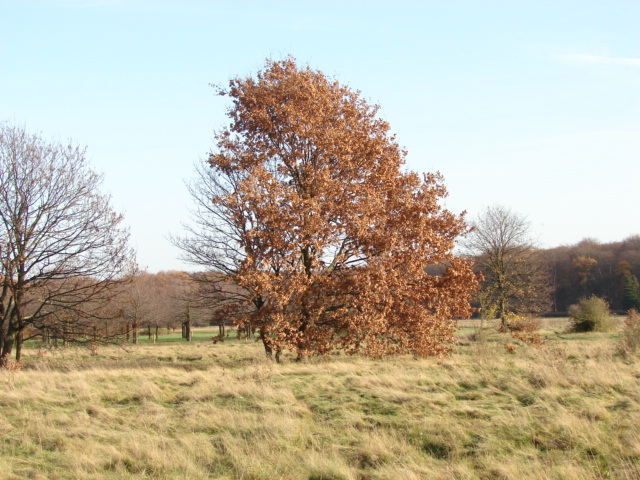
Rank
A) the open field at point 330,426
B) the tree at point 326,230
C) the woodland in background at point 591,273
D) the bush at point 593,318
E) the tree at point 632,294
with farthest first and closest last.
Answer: the woodland in background at point 591,273, the tree at point 632,294, the bush at point 593,318, the tree at point 326,230, the open field at point 330,426

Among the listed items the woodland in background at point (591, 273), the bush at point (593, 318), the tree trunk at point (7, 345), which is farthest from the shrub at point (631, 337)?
the woodland in background at point (591, 273)

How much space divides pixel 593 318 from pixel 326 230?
25122 millimetres

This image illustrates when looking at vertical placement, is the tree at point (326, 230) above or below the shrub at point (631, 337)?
above

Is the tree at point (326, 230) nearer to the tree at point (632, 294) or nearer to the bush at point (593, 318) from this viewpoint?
the bush at point (593, 318)

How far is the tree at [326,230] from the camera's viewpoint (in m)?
15.2

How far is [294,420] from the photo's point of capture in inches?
327

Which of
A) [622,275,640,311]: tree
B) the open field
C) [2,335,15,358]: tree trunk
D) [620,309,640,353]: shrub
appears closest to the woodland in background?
[622,275,640,311]: tree

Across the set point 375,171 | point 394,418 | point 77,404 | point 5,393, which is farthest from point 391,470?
point 375,171

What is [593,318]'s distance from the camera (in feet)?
109

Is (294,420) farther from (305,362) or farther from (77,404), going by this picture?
(305,362)

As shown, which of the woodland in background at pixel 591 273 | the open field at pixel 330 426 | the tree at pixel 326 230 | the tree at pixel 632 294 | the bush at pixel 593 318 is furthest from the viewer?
the woodland in background at pixel 591 273

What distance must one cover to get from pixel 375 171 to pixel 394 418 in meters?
10.0

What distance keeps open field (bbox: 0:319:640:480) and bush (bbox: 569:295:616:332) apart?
22780 millimetres

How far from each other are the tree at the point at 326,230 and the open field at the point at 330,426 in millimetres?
3186
